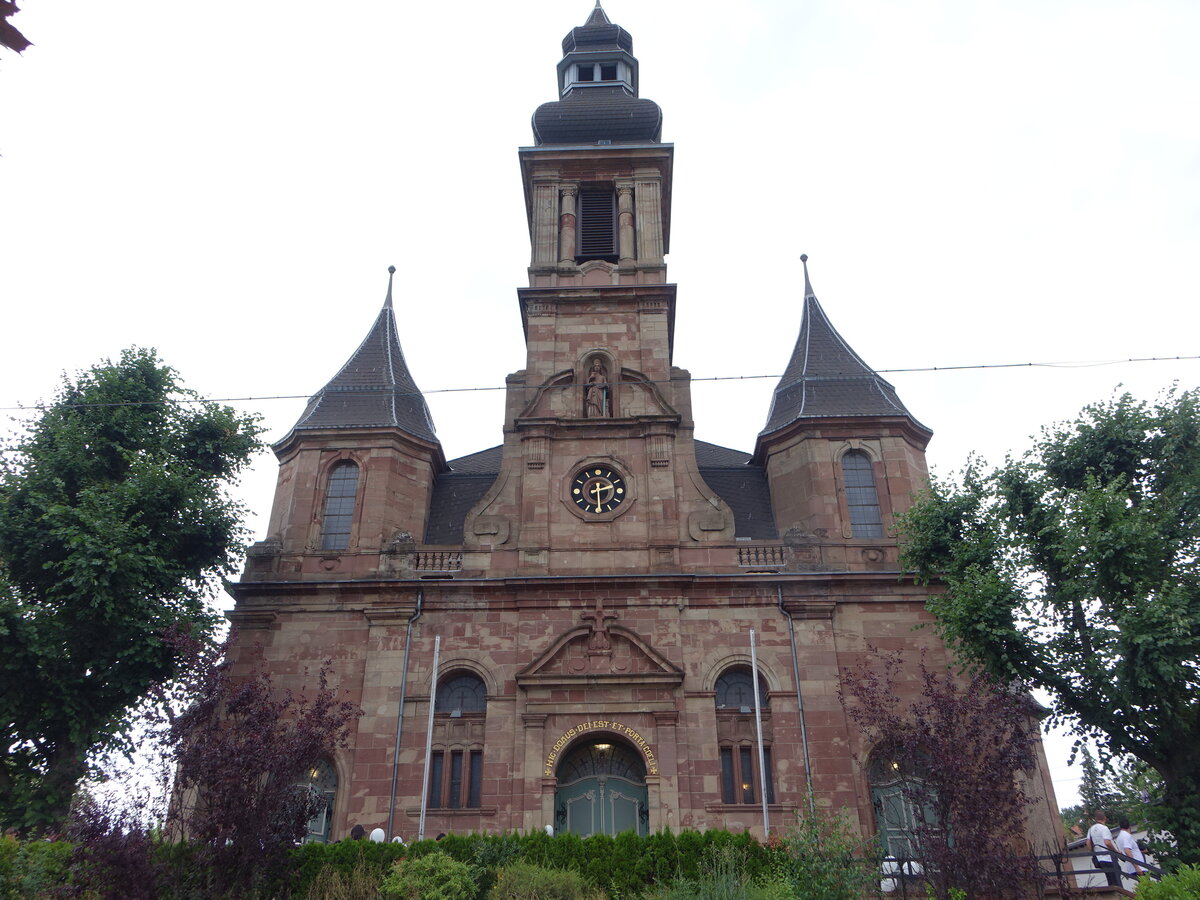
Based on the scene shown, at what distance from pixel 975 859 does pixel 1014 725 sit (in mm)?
2508

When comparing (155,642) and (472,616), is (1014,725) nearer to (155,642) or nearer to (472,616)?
(472,616)

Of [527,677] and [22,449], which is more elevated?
[22,449]

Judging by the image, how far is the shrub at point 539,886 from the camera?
13.9 m

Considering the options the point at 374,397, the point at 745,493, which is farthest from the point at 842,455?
the point at 374,397

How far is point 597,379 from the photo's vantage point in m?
27.9

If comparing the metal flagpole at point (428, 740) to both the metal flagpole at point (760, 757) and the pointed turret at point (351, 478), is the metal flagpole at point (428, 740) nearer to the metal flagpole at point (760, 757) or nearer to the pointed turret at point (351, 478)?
the metal flagpole at point (760, 757)

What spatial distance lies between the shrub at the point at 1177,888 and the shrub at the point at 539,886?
23.9ft

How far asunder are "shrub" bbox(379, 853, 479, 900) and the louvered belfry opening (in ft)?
67.4

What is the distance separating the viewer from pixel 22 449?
21562 mm

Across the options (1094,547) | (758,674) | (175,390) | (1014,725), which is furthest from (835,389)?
(175,390)

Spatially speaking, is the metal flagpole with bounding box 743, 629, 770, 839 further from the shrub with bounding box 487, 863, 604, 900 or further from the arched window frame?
the arched window frame

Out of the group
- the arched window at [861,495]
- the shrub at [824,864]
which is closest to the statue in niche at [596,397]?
the arched window at [861,495]

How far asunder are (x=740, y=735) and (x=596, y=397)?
33.8 ft

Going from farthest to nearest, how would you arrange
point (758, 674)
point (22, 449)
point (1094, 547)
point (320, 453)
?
1. point (320, 453)
2. point (758, 674)
3. point (22, 449)
4. point (1094, 547)
